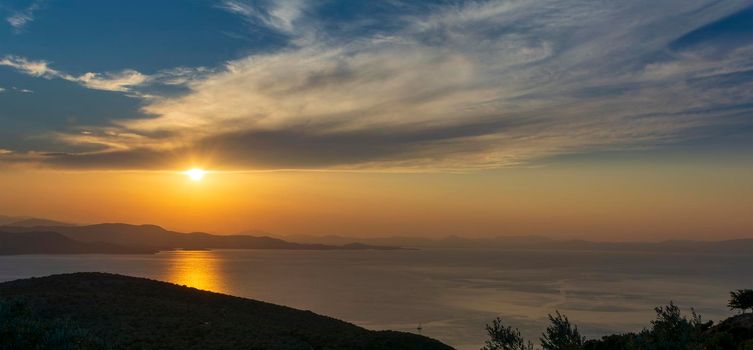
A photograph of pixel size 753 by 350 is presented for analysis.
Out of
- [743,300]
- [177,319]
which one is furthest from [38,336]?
[743,300]

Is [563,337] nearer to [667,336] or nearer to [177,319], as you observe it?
[667,336]

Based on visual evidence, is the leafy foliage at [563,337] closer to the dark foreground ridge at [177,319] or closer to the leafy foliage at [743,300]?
the leafy foliage at [743,300]

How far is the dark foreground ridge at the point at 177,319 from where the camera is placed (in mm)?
45281

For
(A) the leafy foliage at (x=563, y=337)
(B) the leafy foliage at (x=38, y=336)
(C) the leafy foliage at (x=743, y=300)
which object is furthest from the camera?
(C) the leafy foliage at (x=743, y=300)

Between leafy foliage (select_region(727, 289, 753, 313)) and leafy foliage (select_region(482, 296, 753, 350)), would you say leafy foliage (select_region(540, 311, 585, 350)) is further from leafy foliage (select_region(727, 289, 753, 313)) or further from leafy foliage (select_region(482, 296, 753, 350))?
leafy foliage (select_region(727, 289, 753, 313))

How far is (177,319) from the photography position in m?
51.9

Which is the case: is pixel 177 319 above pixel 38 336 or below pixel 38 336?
below

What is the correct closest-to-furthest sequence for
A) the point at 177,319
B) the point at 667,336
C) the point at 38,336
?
the point at 38,336
the point at 667,336
the point at 177,319

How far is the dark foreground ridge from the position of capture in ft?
149

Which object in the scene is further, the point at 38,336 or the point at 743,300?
the point at 743,300

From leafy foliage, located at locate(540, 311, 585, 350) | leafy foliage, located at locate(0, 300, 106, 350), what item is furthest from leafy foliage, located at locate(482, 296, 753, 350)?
leafy foliage, located at locate(0, 300, 106, 350)

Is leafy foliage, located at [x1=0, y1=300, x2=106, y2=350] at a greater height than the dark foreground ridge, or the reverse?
leafy foliage, located at [x1=0, y1=300, x2=106, y2=350]

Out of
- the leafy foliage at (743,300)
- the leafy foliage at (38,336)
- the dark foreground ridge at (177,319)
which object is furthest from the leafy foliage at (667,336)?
the dark foreground ridge at (177,319)

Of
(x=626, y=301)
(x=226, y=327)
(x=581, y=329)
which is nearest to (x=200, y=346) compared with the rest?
(x=226, y=327)
